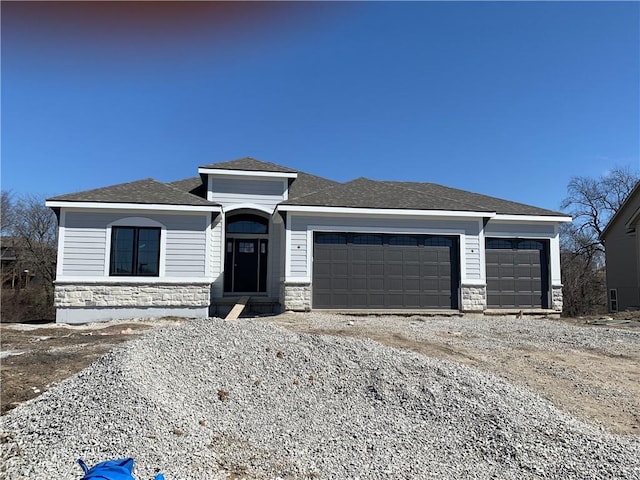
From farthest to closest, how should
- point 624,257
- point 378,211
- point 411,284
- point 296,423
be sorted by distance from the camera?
point 624,257, point 411,284, point 378,211, point 296,423

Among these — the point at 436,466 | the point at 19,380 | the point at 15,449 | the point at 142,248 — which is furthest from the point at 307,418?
the point at 142,248

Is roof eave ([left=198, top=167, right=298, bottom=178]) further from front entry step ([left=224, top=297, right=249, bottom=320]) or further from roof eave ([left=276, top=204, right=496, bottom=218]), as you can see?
front entry step ([left=224, top=297, right=249, bottom=320])

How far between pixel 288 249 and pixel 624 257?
16.4 metres

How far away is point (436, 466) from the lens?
3771 mm

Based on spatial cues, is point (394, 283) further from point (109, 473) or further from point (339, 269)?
point (109, 473)

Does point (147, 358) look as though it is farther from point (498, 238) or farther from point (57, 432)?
point (498, 238)

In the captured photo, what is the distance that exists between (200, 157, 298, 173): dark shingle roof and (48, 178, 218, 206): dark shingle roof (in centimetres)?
181

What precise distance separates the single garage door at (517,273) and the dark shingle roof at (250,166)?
7.62 metres

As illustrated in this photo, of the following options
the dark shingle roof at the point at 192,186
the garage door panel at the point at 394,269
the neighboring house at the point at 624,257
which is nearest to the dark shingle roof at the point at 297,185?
the dark shingle roof at the point at 192,186

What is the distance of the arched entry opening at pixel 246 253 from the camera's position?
15.6 m

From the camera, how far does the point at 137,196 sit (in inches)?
516

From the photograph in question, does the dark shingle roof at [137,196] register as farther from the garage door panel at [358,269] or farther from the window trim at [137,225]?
the garage door panel at [358,269]

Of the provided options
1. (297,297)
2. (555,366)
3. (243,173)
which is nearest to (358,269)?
(297,297)

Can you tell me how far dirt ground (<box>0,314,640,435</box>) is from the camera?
17.2ft
